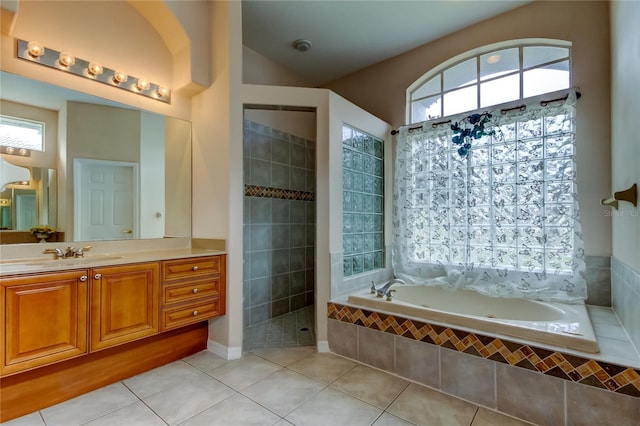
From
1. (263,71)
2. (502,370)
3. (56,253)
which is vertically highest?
(263,71)

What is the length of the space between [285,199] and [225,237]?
1110 mm

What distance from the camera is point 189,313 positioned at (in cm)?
210

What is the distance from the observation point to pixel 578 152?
2.21 m

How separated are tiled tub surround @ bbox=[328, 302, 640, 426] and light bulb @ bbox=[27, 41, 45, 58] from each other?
9.02ft

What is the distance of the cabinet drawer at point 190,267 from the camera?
1994mm

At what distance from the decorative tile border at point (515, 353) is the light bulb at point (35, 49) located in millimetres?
2747

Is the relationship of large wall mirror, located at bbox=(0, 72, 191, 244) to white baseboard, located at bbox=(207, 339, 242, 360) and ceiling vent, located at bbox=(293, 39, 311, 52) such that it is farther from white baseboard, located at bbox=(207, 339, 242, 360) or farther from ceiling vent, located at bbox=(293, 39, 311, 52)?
ceiling vent, located at bbox=(293, 39, 311, 52)

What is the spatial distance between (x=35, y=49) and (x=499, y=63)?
3668 millimetres

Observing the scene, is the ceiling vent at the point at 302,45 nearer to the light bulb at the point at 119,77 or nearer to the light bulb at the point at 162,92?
the light bulb at the point at 162,92

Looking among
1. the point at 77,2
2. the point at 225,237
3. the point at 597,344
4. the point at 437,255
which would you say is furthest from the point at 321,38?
the point at 597,344

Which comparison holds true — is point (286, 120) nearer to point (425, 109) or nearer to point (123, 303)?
point (425, 109)

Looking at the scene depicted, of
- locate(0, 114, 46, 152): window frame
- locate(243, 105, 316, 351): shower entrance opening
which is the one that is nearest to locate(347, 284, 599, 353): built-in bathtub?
locate(243, 105, 316, 351): shower entrance opening

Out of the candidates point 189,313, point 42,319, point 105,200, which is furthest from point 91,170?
point 189,313

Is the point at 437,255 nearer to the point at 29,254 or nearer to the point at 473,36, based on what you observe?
the point at 473,36
